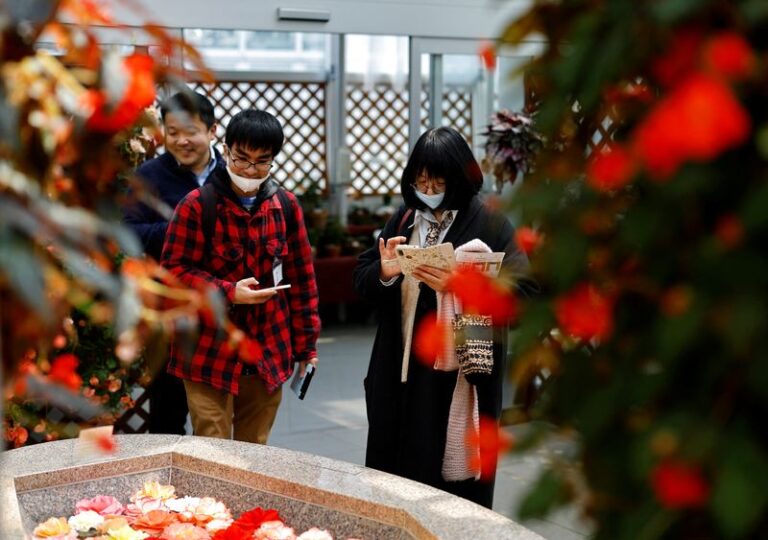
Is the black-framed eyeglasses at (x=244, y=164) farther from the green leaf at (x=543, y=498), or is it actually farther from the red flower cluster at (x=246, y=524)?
the green leaf at (x=543, y=498)

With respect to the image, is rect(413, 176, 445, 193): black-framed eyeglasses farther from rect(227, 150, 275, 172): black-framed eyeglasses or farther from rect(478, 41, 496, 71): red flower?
rect(478, 41, 496, 71): red flower

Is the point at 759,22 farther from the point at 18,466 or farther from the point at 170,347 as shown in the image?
the point at 170,347

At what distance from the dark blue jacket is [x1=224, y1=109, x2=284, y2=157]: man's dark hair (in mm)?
498

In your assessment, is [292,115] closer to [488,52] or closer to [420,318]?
[420,318]

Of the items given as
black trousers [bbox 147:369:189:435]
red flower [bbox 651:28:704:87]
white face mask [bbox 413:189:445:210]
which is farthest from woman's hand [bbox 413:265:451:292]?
red flower [bbox 651:28:704:87]

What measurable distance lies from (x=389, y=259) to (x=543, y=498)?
2.12 metres

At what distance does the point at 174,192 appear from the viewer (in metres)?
3.60

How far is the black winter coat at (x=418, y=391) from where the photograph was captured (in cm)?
291

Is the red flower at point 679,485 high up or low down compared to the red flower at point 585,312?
down

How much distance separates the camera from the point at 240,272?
3.11 metres

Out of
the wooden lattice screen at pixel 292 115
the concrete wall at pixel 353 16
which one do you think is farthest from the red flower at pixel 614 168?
the wooden lattice screen at pixel 292 115

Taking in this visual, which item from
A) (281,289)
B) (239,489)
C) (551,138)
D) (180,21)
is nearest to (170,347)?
(281,289)

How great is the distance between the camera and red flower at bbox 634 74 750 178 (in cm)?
70

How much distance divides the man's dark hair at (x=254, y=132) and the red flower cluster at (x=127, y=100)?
2.11 metres
